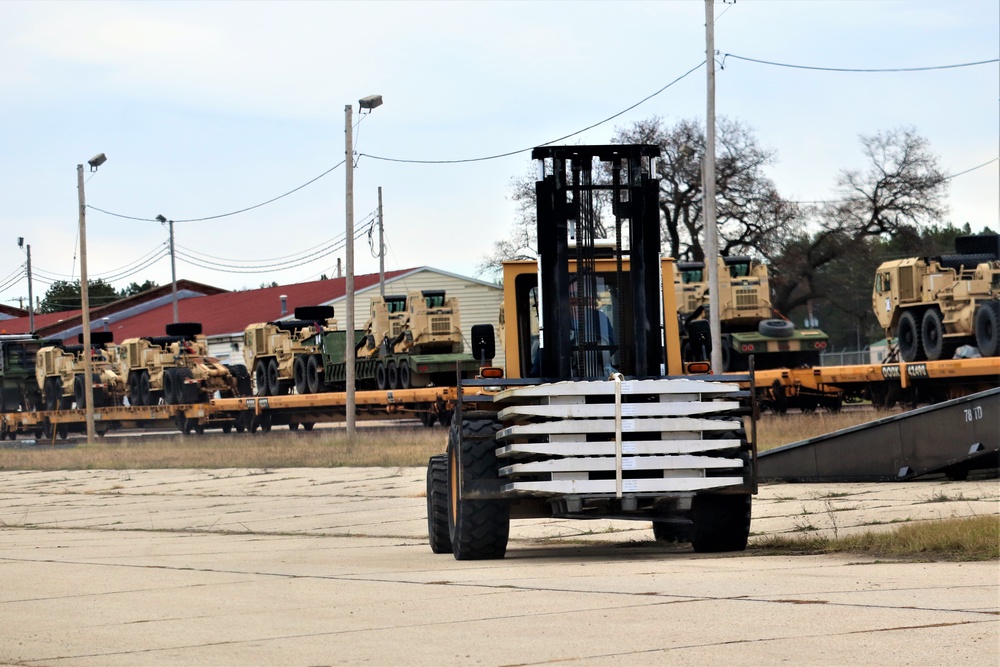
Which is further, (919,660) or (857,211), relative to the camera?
(857,211)

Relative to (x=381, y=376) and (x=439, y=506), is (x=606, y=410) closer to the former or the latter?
(x=439, y=506)

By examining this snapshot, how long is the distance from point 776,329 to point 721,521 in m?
23.6

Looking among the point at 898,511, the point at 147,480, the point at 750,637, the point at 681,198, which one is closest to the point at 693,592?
the point at 750,637

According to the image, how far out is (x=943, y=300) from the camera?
29.0m

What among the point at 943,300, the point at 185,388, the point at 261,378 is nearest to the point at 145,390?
the point at 185,388

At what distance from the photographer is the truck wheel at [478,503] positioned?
10.5 metres

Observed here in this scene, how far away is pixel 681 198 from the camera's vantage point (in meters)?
58.6

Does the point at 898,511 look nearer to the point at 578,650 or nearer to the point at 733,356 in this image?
the point at 578,650

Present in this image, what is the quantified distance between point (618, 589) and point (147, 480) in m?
17.0

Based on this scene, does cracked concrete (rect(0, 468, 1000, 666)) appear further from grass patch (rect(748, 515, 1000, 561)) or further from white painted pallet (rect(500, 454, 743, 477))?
white painted pallet (rect(500, 454, 743, 477))

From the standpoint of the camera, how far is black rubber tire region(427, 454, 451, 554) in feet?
38.1

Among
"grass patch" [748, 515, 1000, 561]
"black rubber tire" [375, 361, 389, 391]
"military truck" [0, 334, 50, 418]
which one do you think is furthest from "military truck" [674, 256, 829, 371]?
"military truck" [0, 334, 50, 418]

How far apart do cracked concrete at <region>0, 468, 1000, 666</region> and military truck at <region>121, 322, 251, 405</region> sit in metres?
31.9

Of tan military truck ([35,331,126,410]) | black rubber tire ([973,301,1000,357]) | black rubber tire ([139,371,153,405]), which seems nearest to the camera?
black rubber tire ([973,301,1000,357])
